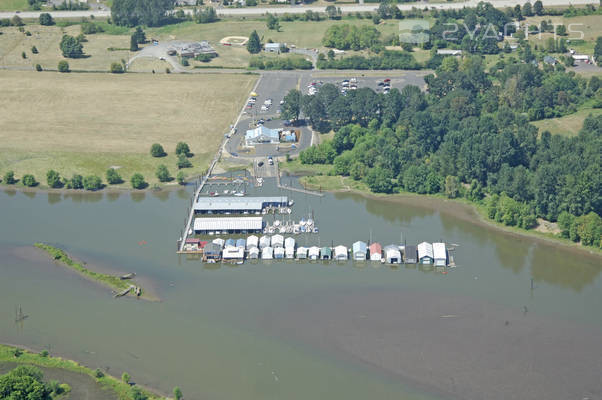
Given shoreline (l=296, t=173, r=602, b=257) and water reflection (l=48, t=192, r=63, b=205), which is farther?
water reflection (l=48, t=192, r=63, b=205)

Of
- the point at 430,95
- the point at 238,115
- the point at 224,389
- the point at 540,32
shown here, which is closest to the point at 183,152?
the point at 238,115

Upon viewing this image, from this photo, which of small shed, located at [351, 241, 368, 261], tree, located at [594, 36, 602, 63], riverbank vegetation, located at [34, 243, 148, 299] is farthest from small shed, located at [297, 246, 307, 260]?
tree, located at [594, 36, 602, 63]

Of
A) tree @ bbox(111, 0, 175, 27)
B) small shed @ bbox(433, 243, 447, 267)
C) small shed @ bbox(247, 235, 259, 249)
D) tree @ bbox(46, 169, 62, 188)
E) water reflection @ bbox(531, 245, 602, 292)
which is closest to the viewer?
water reflection @ bbox(531, 245, 602, 292)

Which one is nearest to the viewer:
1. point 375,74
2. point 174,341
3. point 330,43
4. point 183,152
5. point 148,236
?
point 174,341

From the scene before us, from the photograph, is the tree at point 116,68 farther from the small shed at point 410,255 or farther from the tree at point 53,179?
the small shed at point 410,255

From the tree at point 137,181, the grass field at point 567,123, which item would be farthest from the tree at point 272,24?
the tree at point 137,181

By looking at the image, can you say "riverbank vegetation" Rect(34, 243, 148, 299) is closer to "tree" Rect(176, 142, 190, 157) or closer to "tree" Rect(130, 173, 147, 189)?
"tree" Rect(130, 173, 147, 189)

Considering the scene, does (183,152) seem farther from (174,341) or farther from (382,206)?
(174,341)

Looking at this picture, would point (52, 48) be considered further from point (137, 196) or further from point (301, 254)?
point (301, 254)
